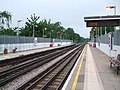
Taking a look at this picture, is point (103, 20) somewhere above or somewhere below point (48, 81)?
above

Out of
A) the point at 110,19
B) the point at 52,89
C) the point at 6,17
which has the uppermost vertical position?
the point at 6,17

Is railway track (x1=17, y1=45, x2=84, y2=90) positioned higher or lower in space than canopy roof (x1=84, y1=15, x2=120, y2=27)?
lower

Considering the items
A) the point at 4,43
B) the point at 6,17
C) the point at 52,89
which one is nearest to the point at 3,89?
the point at 52,89

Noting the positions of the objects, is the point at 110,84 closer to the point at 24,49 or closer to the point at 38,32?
the point at 24,49

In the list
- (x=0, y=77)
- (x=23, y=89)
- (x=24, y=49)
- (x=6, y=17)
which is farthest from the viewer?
(x=6, y=17)

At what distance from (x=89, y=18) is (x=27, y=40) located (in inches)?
1241

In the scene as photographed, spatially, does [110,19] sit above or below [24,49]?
above

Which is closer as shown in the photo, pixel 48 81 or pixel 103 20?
pixel 48 81

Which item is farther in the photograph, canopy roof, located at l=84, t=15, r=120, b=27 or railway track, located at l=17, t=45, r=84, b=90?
canopy roof, located at l=84, t=15, r=120, b=27

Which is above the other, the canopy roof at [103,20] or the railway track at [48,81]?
the canopy roof at [103,20]

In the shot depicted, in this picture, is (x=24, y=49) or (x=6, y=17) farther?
(x=6, y=17)

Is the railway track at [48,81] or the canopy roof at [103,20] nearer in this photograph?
the railway track at [48,81]

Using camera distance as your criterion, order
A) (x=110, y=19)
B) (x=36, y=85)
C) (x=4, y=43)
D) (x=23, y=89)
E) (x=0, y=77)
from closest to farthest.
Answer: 1. (x=23, y=89)
2. (x=36, y=85)
3. (x=0, y=77)
4. (x=110, y=19)
5. (x=4, y=43)

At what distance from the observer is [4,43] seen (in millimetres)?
37375
